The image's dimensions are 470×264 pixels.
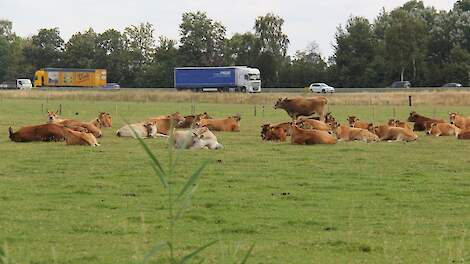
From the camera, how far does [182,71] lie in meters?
99.3

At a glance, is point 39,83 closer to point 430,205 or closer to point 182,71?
point 182,71

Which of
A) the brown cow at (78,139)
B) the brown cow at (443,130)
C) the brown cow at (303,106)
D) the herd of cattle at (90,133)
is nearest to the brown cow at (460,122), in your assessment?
the brown cow at (443,130)

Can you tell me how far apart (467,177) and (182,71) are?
84854mm

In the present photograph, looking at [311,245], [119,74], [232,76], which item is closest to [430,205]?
[311,245]

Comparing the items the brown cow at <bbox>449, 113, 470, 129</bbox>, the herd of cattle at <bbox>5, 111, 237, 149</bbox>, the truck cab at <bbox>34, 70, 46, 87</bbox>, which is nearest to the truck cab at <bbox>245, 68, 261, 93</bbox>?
the truck cab at <bbox>34, 70, 46, 87</bbox>

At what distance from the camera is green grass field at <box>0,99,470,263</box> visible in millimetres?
9219

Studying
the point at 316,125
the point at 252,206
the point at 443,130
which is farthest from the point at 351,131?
the point at 252,206

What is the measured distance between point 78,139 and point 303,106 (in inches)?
461

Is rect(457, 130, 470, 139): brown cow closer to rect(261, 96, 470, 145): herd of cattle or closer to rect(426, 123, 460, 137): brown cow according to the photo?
rect(261, 96, 470, 145): herd of cattle

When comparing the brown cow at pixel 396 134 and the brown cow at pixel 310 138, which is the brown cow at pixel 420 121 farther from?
the brown cow at pixel 310 138

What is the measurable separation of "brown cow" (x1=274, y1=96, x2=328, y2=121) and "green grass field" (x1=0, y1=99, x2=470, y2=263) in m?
10.5

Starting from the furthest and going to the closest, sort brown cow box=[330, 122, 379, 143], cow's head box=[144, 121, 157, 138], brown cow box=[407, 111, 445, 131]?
brown cow box=[407, 111, 445, 131]
cow's head box=[144, 121, 157, 138]
brown cow box=[330, 122, 379, 143]

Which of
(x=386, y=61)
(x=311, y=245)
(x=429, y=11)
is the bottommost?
(x=311, y=245)

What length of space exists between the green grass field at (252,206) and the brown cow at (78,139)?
4.05ft
